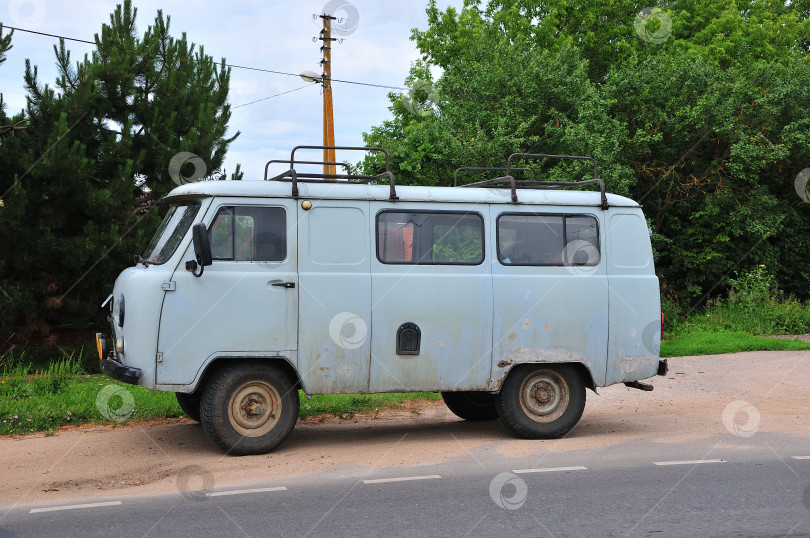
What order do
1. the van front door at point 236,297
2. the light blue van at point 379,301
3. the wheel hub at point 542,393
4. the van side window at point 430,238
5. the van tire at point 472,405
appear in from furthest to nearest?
the van tire at point 472,405 < the wheel hub at point 542,393 < the van side window at point 430,238 < the light blue van at point 379,301 < the van front door at point 236,297

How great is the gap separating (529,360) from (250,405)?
288cm

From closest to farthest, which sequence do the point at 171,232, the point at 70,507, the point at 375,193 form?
the point at 70,507 → the point at 171,232 → the point at 375,193

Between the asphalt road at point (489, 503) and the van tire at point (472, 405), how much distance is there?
7.05ft

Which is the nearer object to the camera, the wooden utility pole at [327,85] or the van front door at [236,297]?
the van front door at [236,297]

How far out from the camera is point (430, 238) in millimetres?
8812

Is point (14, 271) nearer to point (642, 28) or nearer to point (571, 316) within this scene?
point (571, 316)

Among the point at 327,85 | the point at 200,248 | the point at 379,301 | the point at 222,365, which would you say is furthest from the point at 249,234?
the point at 327,85

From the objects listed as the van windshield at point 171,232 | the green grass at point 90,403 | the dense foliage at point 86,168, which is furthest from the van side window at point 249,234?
the dense foliage at point 86,168

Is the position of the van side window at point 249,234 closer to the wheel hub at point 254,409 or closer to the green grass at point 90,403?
the wheel hub at point 254,409

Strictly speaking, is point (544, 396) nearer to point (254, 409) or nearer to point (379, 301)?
point (379, 301)

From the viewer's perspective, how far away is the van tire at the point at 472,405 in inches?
408

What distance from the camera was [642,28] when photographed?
30.8m

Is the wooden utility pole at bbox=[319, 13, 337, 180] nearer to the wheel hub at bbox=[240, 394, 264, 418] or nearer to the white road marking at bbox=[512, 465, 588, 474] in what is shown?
the wheel hub at bbox=[240, 394, 264, 418]

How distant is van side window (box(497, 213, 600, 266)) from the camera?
9.05 m
